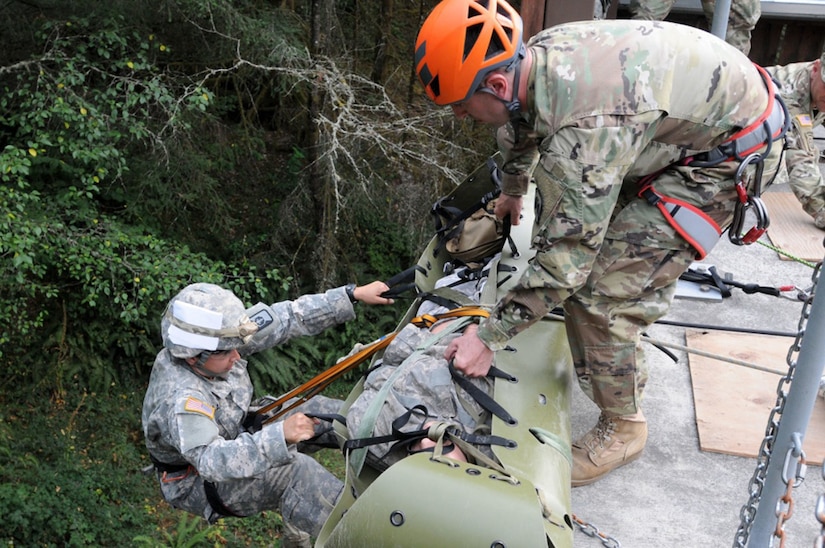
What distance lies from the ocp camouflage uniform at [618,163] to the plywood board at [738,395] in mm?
983

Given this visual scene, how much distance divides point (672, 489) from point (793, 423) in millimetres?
1326

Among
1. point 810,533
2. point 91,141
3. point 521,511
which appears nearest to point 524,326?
point 521,511

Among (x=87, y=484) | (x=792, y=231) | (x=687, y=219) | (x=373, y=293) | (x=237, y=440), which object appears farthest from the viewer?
(x=87, y=484)

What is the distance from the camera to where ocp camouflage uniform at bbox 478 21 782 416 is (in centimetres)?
276

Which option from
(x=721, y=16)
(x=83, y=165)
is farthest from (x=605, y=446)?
(x=83, y=165)

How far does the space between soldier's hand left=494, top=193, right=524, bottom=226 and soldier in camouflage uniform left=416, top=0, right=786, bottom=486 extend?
50 cm

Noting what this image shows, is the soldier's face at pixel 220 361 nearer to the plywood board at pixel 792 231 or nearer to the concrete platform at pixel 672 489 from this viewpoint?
the concrete platform at pixel 672 489

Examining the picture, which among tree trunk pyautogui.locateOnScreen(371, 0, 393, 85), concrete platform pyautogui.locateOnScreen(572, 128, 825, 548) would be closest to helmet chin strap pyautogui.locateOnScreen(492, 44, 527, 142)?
concrete platform pyautogui.locateOnScreen(572, 128, 825, 548)

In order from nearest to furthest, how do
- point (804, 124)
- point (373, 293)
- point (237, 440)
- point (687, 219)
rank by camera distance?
point (687, 219) < point (237, 440) < point (373, 293) < point (804, 124)

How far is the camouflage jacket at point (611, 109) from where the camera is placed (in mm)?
2754

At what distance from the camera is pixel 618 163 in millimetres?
2768

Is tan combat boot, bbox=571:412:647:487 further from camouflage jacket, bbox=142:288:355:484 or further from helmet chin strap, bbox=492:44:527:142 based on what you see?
helmet chin strap, bbox=492:44:527:142

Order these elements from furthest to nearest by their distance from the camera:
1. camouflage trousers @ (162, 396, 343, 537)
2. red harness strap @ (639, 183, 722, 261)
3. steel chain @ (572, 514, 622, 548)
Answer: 1. camouflage trousers @ (162, 396, 343, 537)
2. steel chain @ (572, 514, 622, 548)
3. red harness strap @ (639, 183, 722, 261)

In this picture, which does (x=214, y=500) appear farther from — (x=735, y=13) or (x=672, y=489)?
(x=735, y=13)
